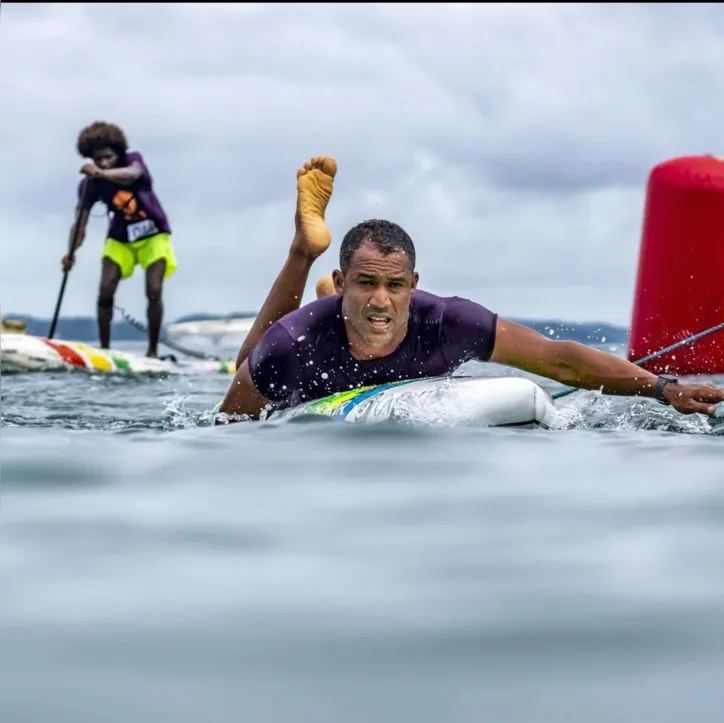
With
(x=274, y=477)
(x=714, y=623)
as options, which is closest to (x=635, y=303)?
(x=274, y=477)

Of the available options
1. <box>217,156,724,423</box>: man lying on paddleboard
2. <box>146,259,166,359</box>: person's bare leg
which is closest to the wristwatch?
<box>217,156,724,423</box>: man lying on paddleboard

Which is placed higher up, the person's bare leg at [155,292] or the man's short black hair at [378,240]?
the man's short black hair at [378,240]

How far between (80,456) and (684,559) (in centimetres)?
152

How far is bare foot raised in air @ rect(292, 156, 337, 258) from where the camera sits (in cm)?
482

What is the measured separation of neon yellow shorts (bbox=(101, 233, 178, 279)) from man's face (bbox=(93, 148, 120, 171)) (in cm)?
74

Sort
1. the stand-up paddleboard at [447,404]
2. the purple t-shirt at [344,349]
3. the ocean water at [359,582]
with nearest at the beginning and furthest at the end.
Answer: the ocean water at [359,582]
the stand-up paddleboard at [447,404]
the purple t-shirt at [344,349]

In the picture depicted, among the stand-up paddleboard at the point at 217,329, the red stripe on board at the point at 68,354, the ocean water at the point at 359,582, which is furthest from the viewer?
the stand-up paddleboard at the point at 217,329

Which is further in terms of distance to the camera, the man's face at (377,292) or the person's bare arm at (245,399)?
the person's bare arm at (245,399)

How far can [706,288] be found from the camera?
28.2 ft

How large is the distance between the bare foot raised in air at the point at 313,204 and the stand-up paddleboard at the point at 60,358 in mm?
5618

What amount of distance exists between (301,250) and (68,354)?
19.6 feet

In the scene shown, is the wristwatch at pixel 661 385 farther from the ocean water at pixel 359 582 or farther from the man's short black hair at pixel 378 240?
the ocean water at pixel 359 582

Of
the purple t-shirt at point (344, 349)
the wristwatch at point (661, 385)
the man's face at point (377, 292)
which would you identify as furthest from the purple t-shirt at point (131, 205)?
the wristwatch at point (661, 385)

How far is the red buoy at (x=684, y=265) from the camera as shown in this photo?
28.2 feet
